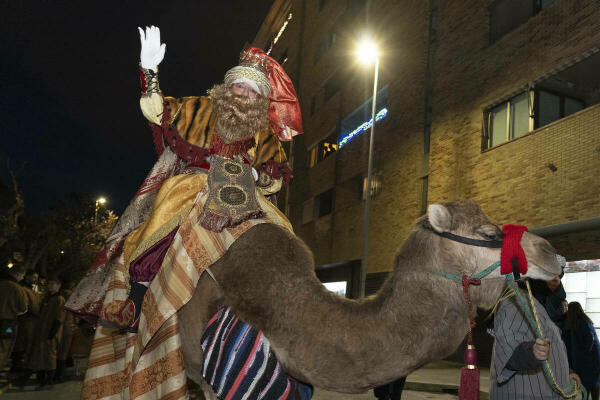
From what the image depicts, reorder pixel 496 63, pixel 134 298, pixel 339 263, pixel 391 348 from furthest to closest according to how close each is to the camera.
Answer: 1. pixel 339 263
2. pixel 496 63
3. pixel 134 298
4. pixel 391 348

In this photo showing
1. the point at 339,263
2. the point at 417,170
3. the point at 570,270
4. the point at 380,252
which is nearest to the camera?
the point at 570,270

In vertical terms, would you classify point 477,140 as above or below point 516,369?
above

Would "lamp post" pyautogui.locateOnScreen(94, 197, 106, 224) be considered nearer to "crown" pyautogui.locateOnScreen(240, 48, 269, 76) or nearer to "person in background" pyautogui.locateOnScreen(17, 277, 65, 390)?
"person in background" pyautogui.locateOnScreen(17, 277, 65, 390)

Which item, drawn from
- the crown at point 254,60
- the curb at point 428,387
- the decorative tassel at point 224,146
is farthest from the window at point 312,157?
the decorative tassel at point 224,146

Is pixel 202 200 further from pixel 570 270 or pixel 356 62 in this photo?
pixel 356 62

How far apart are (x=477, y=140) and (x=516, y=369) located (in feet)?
47.4

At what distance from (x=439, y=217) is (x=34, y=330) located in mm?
11156

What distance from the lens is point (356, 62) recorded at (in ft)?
96.9

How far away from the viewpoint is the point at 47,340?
1089cm

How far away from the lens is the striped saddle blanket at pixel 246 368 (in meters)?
2.78

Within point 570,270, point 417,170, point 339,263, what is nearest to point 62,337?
point 570,270

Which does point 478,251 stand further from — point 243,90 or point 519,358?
point 243,90

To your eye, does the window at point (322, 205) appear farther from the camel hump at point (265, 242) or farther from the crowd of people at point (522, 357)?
the camel hump at point (265, 242)

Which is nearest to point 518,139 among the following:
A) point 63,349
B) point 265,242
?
point 63,349
